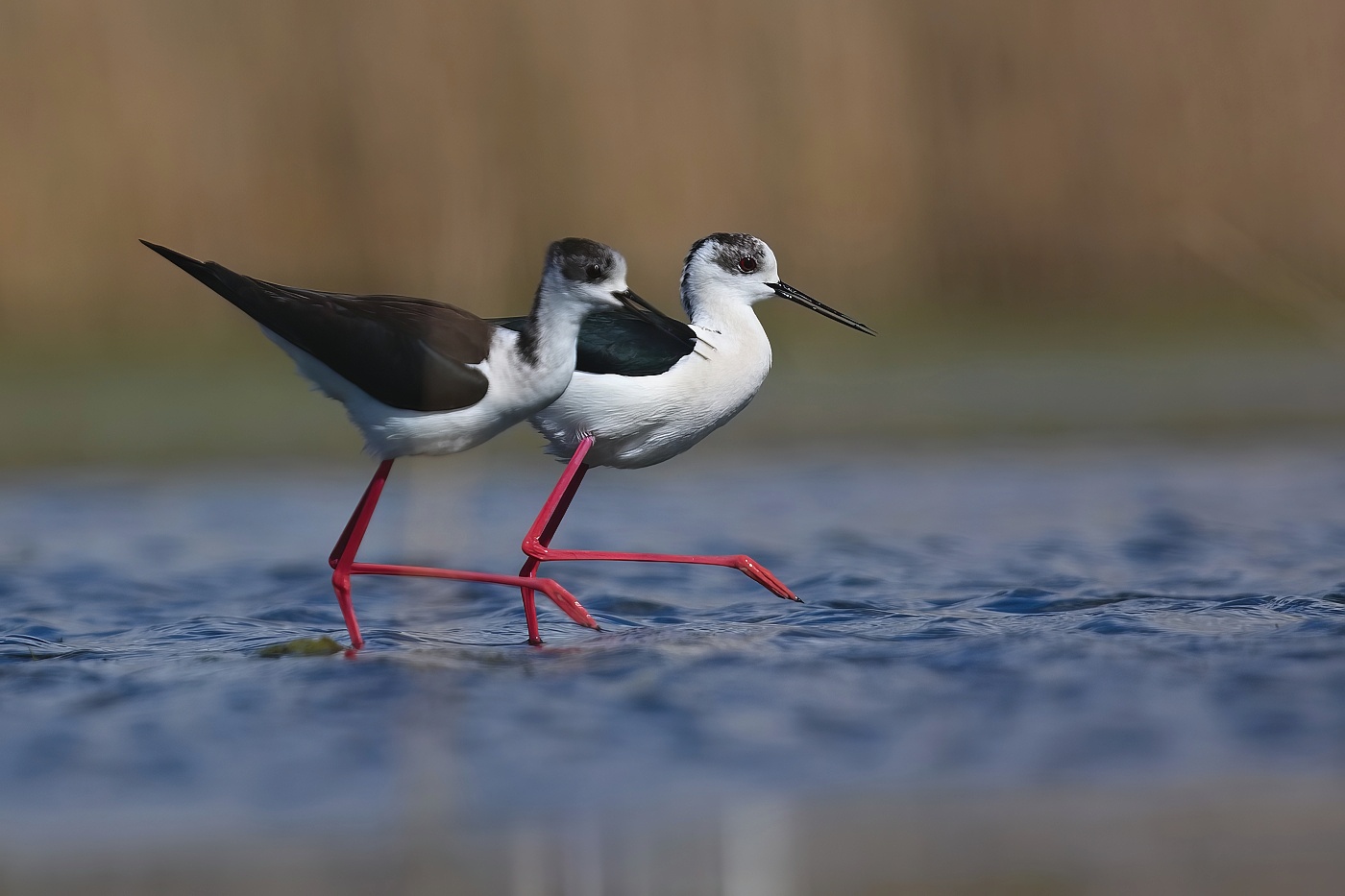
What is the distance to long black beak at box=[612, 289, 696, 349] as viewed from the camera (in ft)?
15.9

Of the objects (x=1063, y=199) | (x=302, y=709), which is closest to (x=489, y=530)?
(x=302, y=709)

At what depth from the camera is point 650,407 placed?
524 centimetres

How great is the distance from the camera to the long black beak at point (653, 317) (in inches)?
190

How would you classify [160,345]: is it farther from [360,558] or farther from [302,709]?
[302,709]

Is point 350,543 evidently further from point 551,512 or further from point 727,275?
point 727,275

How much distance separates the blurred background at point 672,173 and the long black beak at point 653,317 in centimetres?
318

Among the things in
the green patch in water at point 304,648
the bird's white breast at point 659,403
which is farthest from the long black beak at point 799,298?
the green patch in water at point 304,648

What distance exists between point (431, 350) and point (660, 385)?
854mm

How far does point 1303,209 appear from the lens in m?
9.24

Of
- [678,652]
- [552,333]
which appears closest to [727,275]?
[552,333]

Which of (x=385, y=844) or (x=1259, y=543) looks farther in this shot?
(x=1259, y=543)

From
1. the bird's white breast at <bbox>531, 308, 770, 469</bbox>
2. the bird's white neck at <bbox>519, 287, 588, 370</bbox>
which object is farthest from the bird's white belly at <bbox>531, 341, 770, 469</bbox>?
the bird's white neck at <bbox>519, 287, 588, 370</bbox>

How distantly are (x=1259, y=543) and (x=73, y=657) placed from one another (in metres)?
3.88

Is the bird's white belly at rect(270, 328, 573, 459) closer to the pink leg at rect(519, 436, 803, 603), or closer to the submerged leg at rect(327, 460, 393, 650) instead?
the submerged leg at rect(327, 460, 393, 650)
